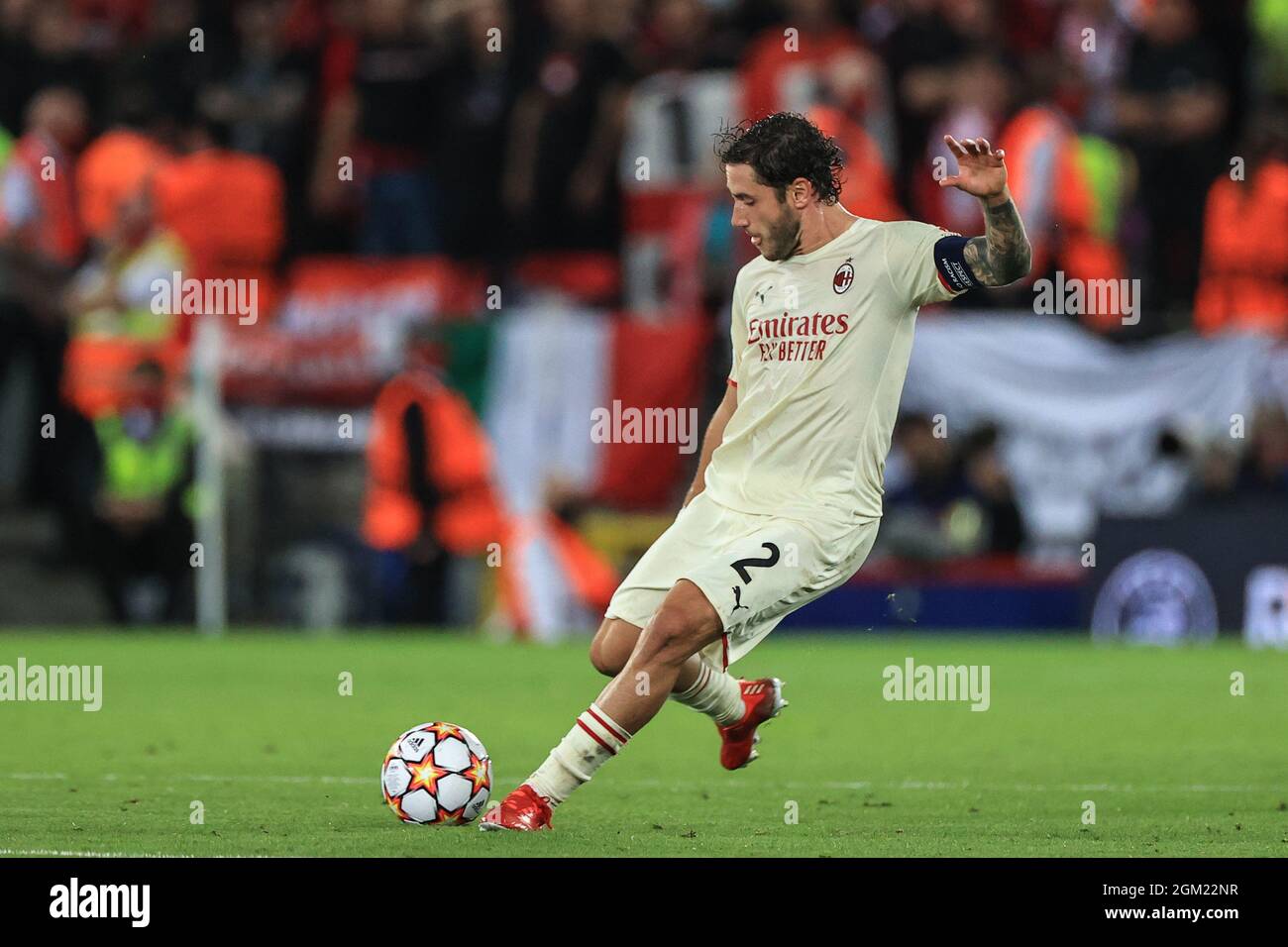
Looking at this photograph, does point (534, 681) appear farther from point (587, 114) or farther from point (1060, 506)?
point (587, 114)

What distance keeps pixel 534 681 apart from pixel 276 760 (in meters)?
4.23

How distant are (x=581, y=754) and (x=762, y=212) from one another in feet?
6.66

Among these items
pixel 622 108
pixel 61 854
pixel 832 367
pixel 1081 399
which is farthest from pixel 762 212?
pixel 622 108

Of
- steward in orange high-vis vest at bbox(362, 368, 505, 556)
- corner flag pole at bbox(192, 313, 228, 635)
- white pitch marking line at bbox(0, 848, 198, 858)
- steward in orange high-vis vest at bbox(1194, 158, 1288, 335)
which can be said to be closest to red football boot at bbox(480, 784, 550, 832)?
white pitch marking line at bbox(0, 848, 198, 858)

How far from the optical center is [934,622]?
18219 mm

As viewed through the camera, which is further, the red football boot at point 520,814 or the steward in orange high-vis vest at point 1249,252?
the steward in orange high-vis vest at point 1249,252

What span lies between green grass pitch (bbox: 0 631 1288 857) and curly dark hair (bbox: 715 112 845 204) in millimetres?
2330

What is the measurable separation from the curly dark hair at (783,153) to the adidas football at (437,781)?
229 cm

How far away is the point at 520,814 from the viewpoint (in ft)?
26.3

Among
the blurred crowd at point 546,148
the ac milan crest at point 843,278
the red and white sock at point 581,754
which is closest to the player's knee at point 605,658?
the red and white sock at point 581,754

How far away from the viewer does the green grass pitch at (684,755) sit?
809cm

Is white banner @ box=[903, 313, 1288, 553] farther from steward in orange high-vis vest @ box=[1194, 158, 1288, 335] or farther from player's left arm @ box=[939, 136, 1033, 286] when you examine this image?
player's left arm @ box=[939, 136, 1033, 286]

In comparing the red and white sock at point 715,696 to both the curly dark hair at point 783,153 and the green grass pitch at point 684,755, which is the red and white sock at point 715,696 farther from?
the curly dark hair at point 783,153

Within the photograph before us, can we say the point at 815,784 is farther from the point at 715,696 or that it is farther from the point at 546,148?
the point at 546,148
